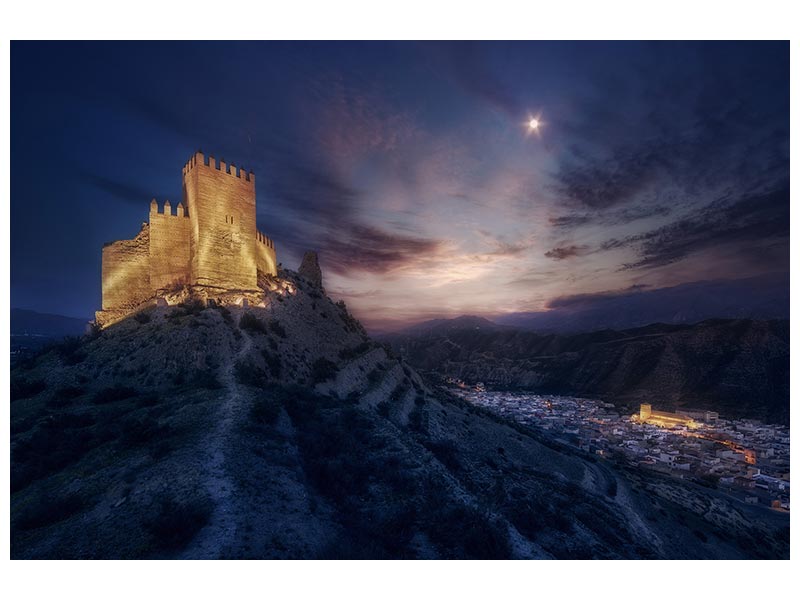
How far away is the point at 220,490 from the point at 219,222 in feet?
47.9

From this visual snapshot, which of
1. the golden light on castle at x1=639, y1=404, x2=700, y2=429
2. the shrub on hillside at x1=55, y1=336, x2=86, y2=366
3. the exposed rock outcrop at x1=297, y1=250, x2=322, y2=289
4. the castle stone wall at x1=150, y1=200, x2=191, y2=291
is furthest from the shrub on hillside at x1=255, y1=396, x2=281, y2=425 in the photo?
the golden light on castle at x1=639, y1=404, x2=700, y2=429

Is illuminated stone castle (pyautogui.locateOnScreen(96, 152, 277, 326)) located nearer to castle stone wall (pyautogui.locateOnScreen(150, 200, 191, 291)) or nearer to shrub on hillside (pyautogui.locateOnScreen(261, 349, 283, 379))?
castle stone wall (pyautogui.locateOnScreen(150, 200, 191, 291))

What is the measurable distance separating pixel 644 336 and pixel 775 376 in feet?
44.6

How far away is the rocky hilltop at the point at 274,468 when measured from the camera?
781cm

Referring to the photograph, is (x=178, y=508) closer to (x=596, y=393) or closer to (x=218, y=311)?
(x=218, y=311)

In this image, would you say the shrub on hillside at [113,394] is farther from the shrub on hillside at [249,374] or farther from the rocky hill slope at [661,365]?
the rocky hill slope at [661,365]

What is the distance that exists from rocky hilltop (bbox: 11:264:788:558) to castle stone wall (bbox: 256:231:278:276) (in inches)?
70.2

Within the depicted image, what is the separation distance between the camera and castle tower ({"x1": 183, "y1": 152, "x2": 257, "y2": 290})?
1878 centimetres

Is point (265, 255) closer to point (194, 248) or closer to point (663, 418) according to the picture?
point (194, 248)

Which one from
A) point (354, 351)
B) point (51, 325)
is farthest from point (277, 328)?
point (51, 325)

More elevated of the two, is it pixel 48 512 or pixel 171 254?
pixel 171 254

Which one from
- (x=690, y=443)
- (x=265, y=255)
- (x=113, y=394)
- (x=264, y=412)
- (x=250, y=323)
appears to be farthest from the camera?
(x=690, y=443)

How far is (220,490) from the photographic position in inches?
325

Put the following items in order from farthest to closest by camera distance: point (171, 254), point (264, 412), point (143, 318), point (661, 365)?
point (661, 365) → point (171, 254) → point (143, 318) → point (264, 412)
